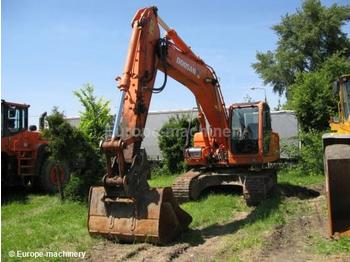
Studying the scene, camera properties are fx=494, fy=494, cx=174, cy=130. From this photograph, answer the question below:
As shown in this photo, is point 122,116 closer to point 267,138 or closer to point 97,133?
point 267,138

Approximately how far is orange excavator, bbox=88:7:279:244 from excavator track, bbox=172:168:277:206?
0.02m

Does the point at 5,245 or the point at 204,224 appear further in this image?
the point at 204,224

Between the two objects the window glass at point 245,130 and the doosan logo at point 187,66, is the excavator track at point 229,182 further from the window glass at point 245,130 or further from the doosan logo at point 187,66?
the doosan logo at point 187,66

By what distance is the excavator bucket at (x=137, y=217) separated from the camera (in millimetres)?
7455

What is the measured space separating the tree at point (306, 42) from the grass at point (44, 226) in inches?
1113

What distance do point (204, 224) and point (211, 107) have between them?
3490 millimetres

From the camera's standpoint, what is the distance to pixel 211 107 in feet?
38.5

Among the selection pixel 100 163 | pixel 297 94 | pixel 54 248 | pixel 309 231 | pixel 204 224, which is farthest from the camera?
pixel 297 94

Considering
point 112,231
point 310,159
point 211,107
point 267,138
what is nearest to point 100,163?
point 211,107

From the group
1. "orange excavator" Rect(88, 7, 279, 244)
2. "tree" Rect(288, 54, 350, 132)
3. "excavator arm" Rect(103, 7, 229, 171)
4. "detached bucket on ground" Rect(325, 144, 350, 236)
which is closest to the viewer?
"detached bucket on ground" Rect(325, 144, 350, 236)

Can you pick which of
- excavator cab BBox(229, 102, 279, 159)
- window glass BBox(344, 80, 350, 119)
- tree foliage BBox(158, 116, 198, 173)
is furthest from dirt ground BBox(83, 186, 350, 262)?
tree foliage BBox(158, 116, 198, 173)

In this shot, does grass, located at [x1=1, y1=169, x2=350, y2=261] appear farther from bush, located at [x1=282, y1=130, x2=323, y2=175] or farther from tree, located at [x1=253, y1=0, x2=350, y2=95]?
tree, located at [x1=253, y1=0, x2=350, y2=95]

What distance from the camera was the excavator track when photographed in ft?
36.2

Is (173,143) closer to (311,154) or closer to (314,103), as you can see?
(311,154)
